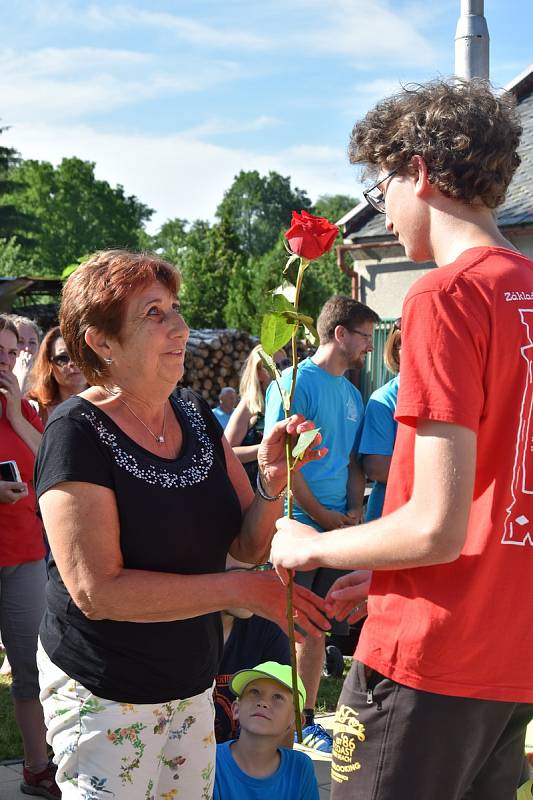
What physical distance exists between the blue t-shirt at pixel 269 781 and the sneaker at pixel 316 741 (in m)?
1.07

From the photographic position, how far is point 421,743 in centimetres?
172

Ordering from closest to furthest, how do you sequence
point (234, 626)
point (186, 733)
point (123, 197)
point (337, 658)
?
point (186, 733) < point (234, 626) < point (337, 658) < point (123, 197)

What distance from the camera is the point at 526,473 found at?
167 centimetres

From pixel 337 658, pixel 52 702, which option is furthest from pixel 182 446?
pixel 337 658

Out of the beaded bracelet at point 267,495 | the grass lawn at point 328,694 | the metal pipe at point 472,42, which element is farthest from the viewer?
the metal pipe at point 472,42

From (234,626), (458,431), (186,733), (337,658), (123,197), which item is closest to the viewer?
(458,431)

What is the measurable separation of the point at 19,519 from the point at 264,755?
151 centimetres

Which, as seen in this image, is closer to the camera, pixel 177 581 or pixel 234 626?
pixel 177 581

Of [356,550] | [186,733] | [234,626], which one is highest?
[356,550]

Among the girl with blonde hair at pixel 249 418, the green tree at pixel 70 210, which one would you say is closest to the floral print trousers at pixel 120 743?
the girl with blonde hair at pixel 249 418

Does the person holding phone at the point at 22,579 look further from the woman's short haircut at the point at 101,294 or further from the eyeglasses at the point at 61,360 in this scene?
the woman's short haircut at the point at 101,294

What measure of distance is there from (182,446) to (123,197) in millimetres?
63850

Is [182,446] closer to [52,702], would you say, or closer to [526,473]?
[52,702]

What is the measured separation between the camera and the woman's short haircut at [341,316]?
4.84 meters
